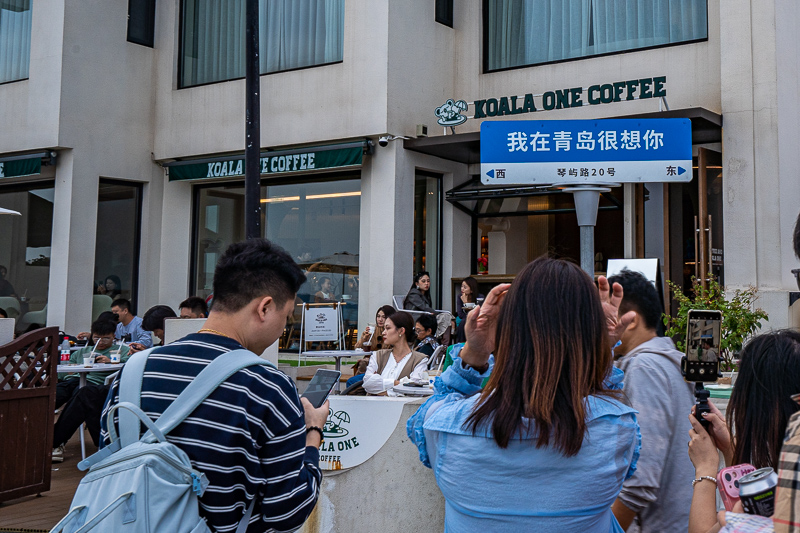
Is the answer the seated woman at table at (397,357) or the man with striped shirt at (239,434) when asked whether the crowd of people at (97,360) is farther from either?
the man with striped shirt at (239,434)

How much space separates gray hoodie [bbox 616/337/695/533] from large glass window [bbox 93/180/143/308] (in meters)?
14.6

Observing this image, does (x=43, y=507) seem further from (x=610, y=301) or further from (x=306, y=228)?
(x=306, y=228)

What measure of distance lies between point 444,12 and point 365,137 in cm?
298

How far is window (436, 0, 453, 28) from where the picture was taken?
578 inches

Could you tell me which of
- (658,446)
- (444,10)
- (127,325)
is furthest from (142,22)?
(658,446)

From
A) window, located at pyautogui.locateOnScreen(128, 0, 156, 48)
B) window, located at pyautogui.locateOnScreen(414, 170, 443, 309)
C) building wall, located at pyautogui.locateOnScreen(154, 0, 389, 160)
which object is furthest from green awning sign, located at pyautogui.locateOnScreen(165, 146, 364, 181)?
window, located at pyautogui.locateOnScreen(128, 0, 156, 48)

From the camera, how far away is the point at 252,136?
789 centimetres

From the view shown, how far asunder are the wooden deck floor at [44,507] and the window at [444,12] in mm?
10209

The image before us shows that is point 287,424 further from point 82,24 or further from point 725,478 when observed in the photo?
point 82,24

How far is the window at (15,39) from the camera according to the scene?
1623cm

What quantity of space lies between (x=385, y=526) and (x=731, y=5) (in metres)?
10.4

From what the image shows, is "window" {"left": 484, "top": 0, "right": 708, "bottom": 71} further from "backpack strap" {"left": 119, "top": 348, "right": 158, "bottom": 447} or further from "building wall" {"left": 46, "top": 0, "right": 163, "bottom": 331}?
"backpack strap" {"left": 119, "top": 348, "right": 158, "bottom": 447}

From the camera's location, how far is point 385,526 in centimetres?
495

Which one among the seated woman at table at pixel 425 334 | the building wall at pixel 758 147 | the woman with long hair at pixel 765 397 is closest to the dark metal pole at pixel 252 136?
the seated woman at table at pixel 425 334
